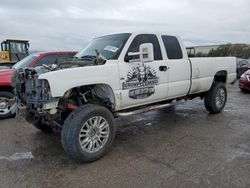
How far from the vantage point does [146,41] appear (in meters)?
5.05

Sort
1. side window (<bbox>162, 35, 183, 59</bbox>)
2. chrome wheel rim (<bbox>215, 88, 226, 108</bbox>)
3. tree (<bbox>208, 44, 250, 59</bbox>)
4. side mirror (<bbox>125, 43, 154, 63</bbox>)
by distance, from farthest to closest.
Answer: tree (<bbox>208, 44, 250, 59</bbox>) → chrome wheel rim (<bbox>215, 88, 226, 108</bbox>) → side window (<bbox>162, 35, 183, 59</bbox>) → side mirror (<bbox>125, 43, 154, 63</bbox>)

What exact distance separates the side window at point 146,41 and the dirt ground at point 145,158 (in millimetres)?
1660

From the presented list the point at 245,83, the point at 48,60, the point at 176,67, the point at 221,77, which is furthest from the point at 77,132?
the point at 245,83

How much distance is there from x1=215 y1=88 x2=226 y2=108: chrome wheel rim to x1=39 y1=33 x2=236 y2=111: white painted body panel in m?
0.43

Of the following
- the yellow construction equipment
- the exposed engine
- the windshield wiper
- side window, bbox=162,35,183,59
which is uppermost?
the yellow construction equipment

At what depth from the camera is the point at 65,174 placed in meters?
3.54

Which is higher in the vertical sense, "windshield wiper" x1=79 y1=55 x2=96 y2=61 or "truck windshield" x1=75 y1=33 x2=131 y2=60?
"truck windshield" x1=75 y1=33 x2=131 y2=60

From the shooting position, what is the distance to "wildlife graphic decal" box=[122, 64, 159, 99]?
447 cm

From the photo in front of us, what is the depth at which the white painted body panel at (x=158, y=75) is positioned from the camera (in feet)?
12.1

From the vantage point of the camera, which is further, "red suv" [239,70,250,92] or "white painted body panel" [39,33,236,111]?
"red suv" [239,70,250,92]

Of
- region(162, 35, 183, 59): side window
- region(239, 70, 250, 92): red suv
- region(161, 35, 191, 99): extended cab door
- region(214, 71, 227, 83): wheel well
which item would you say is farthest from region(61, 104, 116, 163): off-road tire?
region(239, 70, 250, 92): red suv

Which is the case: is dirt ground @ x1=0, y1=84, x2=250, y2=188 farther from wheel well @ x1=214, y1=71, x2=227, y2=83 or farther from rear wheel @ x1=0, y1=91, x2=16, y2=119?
wheel well @ x1=214, y1=71, x2=227, y2=83

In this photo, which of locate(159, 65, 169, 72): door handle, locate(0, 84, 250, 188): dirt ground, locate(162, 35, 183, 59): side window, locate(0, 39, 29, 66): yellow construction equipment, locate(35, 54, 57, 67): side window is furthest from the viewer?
locate(0, 39, 29, 66): yellow construction equipment

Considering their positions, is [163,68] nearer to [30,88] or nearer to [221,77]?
[30,88]
